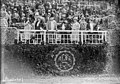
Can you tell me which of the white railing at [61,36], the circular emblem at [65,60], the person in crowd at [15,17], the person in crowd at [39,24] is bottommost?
the circular emblem at [65,60]

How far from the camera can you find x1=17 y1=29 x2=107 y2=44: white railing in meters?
5.43

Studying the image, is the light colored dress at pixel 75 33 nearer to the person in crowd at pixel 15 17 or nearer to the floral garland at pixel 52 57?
the floral garland at pixel 52 57

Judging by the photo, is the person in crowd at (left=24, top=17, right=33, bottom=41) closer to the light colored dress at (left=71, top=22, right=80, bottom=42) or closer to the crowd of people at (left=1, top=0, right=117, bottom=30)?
the crowd of people at (left=1, top=0, right=117, bottom=30)

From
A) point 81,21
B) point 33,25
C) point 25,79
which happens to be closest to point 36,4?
point 33,25

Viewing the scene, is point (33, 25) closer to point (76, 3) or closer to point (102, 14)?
point (76, 3)

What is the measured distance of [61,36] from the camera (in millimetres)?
5512

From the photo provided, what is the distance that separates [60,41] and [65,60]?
0.34 m

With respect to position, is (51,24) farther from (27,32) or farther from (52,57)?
(52,57)

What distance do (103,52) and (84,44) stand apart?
0.36 metres

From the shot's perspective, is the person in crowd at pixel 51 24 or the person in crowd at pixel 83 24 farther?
the person in crowd at pixel 83 24

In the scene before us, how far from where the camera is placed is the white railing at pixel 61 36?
5.43 metres

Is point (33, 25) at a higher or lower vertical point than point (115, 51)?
higher

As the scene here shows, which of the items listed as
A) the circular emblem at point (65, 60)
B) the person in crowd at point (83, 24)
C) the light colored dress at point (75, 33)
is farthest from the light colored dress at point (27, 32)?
the person in crowd at point (83, 24)

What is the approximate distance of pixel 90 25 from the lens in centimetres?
566
